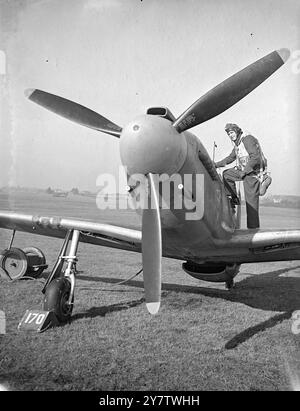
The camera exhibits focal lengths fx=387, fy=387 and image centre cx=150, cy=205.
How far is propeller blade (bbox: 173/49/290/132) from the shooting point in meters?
4.23

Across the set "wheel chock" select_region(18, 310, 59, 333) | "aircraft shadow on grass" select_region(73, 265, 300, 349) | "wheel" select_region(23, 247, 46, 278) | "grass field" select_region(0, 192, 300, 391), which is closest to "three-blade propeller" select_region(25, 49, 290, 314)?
"grass field" select_region(0, 192, 300, 391)

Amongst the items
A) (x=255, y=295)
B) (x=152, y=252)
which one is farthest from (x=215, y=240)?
(x=255, y=295)

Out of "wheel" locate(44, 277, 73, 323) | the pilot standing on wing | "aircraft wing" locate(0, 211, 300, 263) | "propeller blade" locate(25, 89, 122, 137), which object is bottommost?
"wheel" locate(44, 277, 73, 323)

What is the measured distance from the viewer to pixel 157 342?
203 inches

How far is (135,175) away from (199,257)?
2.64m

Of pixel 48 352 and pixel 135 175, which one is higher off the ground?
pixel 135 175

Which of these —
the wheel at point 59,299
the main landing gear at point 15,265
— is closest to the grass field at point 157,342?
the wheel at point 59,299

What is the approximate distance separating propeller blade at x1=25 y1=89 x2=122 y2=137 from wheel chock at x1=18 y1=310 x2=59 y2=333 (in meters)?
2.74

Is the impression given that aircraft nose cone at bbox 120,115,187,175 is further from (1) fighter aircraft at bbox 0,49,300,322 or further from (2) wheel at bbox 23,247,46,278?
(2) wheel at bbox 23,247,46,278

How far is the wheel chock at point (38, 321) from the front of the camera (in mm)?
5359

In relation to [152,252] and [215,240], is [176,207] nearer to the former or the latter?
[152,252]
